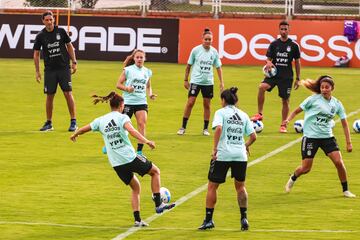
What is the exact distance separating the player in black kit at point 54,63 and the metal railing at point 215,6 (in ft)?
62.3

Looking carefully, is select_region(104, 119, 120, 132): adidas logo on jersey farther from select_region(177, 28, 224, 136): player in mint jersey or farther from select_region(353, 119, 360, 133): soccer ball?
select_region(353, 119, 360, 133): soccer ball

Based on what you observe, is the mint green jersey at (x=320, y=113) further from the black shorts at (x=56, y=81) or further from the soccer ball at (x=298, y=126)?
the black shorts at (x=56, y=81)

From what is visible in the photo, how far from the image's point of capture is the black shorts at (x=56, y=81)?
2652cm

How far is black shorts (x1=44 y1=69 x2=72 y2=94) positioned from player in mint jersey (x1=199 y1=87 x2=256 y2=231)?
36.1ft

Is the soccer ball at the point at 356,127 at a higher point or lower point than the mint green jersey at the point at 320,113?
lower

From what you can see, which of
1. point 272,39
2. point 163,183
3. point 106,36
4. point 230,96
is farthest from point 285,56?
point 106,36

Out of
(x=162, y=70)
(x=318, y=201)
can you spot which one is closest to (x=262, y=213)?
(x=318, y=201)

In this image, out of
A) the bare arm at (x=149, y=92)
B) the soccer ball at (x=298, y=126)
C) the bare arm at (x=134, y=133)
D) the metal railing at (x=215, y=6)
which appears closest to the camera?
the bare arm at (x=134, y=133)

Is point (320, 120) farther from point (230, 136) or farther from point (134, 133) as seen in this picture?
point (134, 133)

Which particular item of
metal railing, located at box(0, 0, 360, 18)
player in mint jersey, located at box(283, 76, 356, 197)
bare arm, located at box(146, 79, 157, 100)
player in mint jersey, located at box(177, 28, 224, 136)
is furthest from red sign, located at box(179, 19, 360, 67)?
player in mint jersey, located at box(283, 76, 356, 197)

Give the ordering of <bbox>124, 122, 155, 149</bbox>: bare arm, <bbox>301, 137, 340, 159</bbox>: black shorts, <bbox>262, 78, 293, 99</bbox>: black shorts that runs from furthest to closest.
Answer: <bbox>262, 78, 293, 99</bbox>: black shorts → <bbox>301, 137, 340, 159</bbox>: black shorts → <bbox>124, 122, 155, 149</bbox>: bare arm

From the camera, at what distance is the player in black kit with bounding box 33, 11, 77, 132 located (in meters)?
26.5

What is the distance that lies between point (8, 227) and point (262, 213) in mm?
3758

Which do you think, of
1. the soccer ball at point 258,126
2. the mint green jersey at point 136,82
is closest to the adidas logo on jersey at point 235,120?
the mint green jersey at point 136,82
